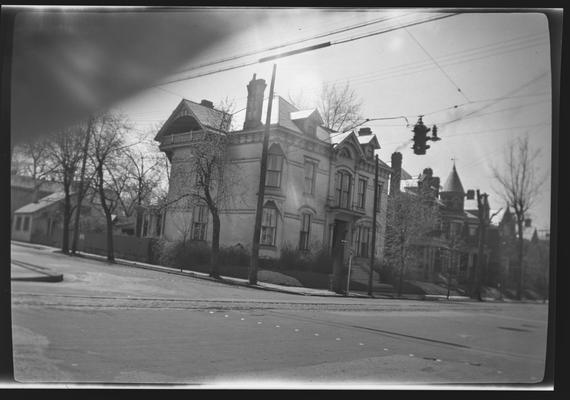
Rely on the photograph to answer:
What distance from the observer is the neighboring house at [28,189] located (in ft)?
9.61

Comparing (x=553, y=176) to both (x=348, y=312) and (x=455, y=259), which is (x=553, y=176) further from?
(x=348, y=312)

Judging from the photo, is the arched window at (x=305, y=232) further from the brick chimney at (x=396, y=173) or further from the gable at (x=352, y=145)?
the brick chimney at (x=396, y=173)

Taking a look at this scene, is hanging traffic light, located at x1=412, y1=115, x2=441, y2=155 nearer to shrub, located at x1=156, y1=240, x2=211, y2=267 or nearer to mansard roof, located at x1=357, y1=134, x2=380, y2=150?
mansard roof, located at x1=357, y1=134, x2=380, y2=150

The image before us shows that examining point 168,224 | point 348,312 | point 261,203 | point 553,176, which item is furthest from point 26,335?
point 553,176

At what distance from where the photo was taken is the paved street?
2850 millimetres

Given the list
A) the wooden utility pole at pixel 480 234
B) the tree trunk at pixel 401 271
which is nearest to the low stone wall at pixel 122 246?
the tree trunk at pixel 401 271

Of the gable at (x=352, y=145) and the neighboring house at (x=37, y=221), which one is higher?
the gable at (x=352, y=145)

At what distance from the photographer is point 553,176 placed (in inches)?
128

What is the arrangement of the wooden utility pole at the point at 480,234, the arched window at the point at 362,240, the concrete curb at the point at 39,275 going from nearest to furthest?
the concrete curb at the point at 39,275, the arched window at the point at 362,240, the wooden utility pole at the point at 480,234

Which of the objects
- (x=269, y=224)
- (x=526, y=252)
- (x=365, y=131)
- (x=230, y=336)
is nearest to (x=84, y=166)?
(x=269, y=224)

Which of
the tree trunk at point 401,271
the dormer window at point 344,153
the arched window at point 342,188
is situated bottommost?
the tree trunk at point 401,271

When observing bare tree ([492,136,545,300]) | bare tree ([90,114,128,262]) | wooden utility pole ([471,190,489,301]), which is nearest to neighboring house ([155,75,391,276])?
bare tree ([90,114,128,262])

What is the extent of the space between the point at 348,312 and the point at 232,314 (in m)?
0.70

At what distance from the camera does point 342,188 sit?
9.66 ft
